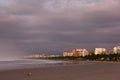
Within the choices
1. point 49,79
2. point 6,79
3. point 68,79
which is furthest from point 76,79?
point 6,79

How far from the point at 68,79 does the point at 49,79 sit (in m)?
2.01

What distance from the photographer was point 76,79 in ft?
105

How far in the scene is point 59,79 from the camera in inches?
1253

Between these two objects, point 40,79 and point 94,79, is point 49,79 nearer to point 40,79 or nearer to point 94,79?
point 40,79

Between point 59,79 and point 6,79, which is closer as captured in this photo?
point 59,79

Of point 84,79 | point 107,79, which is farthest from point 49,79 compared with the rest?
point 107,79

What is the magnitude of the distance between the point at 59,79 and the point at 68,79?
3.29 feet

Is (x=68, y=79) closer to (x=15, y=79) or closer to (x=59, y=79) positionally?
(x=59, y=79)

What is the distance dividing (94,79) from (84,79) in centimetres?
133

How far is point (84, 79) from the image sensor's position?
32.6 meters

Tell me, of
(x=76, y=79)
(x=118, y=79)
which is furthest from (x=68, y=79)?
(x=118, y=79)

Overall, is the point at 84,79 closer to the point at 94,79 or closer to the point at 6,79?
the point at 94,79

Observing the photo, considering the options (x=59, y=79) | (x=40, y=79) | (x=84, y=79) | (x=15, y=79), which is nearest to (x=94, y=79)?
(x=84, y=79)

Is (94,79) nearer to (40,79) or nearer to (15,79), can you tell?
(40,79)
